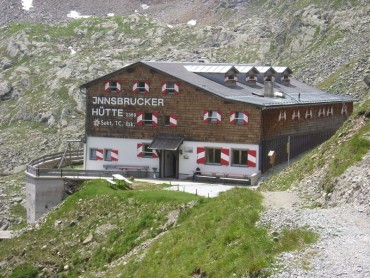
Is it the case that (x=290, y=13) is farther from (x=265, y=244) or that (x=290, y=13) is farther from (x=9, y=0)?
(x=265, y=244)

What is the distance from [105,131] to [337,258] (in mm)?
34052

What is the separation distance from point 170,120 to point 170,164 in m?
3.06

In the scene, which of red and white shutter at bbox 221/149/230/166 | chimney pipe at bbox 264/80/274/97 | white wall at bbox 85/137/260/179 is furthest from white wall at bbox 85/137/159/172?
chimney pipe at bbox 264/80/274/97

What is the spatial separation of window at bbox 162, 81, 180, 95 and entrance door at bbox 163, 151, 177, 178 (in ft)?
13.3

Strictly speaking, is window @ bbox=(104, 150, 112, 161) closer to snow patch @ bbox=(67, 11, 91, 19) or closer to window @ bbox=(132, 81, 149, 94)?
window @ bbox=(132, 81, 149, 94)

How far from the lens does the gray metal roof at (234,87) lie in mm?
47688

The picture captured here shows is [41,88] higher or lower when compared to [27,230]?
higher

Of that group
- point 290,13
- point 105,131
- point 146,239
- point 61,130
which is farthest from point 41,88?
point 146,239

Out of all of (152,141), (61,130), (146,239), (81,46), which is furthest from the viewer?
(81,46)

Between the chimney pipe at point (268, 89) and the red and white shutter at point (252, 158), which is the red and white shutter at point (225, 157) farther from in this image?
the chimney pipe at point (268, 89)

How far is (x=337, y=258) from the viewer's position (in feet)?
59.5

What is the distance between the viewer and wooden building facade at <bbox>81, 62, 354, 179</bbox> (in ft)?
151

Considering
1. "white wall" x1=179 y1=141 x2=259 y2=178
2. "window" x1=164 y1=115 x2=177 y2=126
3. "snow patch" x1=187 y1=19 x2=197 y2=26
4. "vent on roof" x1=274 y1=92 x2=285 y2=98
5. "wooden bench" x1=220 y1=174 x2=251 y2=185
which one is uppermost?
"snow patch" x1=187 y1=19 x2=197 y2=26

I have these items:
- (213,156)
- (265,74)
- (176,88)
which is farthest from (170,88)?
(265,74)
